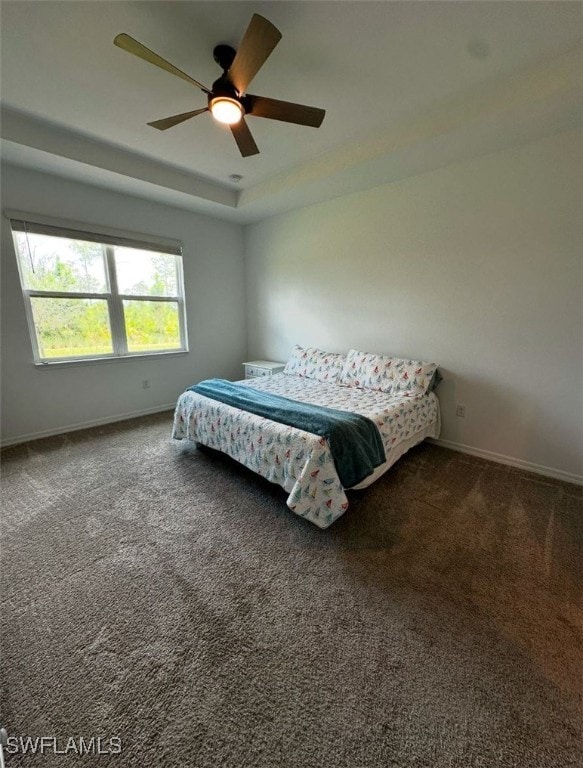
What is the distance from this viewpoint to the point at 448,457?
9.30 feet

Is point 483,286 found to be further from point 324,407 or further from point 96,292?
point 96,292

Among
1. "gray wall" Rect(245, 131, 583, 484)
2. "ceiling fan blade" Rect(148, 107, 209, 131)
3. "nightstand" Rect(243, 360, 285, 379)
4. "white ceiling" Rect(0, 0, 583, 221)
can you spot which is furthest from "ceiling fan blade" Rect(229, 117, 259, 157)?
"nightstand" Rect(243, 360, 285, 379)

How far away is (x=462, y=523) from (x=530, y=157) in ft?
8.88

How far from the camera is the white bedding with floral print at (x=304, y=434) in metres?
1.85

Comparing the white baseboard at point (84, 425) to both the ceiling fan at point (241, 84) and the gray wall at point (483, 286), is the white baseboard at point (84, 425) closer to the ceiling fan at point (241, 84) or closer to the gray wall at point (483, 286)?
the gray wall at point (483, 286)

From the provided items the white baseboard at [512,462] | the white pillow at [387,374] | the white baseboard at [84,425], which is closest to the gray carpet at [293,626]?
the white baseboard at [512,462]

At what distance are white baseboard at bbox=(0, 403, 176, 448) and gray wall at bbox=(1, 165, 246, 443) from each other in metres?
0.01

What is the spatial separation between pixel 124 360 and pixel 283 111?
3018 mm

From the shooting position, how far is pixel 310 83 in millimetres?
1979

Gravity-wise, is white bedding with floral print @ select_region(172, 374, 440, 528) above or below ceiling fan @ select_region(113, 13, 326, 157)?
below

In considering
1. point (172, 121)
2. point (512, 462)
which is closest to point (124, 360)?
point (172, 121)

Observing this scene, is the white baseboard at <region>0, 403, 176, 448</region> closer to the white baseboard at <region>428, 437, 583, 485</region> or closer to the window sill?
the window sill

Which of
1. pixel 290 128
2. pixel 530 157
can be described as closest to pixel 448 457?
pixel 530 157

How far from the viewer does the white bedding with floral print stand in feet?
6.08
